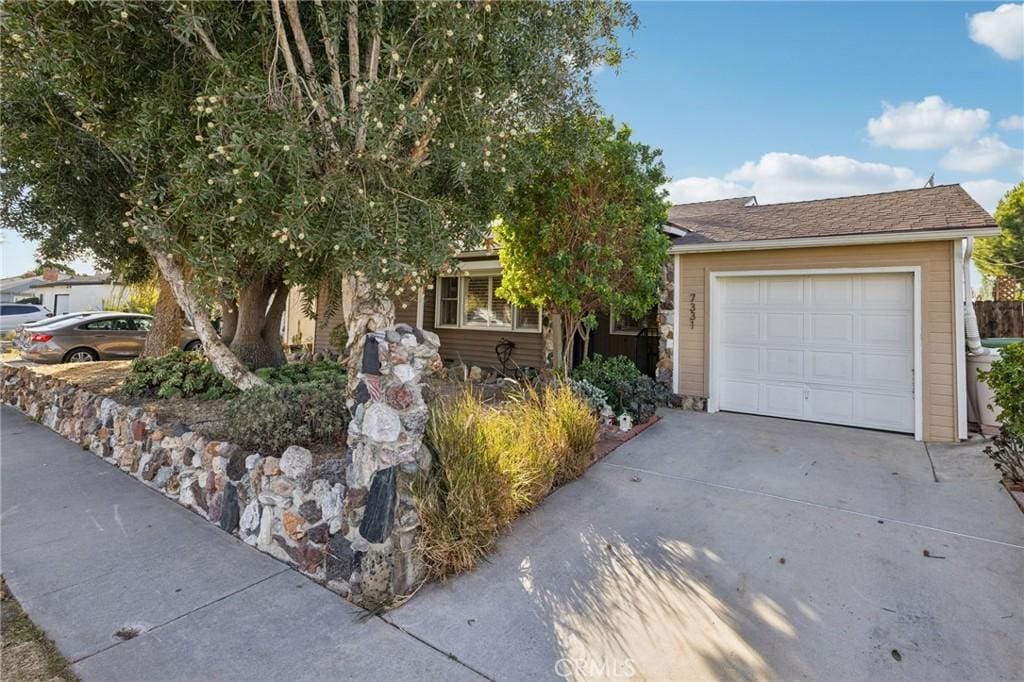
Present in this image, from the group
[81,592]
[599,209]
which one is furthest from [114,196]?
[599,209]

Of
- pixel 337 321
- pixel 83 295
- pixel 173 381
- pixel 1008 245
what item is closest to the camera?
pixel 173 381

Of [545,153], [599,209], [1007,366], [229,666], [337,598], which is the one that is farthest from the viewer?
[599,209]

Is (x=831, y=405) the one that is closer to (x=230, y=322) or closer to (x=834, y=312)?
(x=834, y=312)

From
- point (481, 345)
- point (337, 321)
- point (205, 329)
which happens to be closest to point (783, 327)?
point (481, 345)

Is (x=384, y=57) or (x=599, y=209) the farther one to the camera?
(x=599, y=209)

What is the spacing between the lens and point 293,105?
429cm

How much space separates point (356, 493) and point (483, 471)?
93 cm

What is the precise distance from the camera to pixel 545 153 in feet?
20.7

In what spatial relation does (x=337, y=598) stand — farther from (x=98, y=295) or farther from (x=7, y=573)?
(x=98, y=295)

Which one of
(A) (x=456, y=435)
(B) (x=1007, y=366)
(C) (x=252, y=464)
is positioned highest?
(B) (x=1007, y=366)

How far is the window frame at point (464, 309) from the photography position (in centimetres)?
1022

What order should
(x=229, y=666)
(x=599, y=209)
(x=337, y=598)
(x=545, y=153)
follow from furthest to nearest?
(x=599, y=209) → (x=545, y=153) → (x=337, y=598) → (x=229, y=666)

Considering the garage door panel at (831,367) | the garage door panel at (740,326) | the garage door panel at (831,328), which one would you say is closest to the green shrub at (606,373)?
the garage door panel at (740,326)

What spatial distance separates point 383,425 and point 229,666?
4.64 ft
